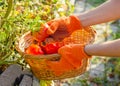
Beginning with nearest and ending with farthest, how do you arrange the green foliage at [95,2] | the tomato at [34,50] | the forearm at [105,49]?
the forearm at [105,49], the tomato at [34,50], the green foliage at [95,2]

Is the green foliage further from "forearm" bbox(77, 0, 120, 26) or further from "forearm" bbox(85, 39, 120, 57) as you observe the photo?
"forearm" bbox(85, 39, 120, 57)

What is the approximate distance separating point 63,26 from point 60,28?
29 mm

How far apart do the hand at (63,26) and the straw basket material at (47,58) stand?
56 mm

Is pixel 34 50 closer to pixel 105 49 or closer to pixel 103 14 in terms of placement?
pixel 105 49

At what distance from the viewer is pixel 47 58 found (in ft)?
8.05

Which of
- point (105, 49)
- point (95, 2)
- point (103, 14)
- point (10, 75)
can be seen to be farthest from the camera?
point (95, 2)

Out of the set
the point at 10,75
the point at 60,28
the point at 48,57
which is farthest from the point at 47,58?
the point at 60,28

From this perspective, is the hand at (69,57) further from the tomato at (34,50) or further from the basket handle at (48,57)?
the tomato at (34,50)

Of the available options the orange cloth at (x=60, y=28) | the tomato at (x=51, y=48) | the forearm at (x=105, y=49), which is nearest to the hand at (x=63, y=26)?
the orange cloth at (x=60, y=28)


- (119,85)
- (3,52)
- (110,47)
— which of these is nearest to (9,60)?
(3,52)

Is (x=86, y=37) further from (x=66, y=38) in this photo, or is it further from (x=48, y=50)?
(x=48, y=50)

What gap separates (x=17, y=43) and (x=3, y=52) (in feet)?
0.45

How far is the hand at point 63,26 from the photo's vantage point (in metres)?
2.82

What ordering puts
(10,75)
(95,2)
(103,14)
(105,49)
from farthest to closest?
(95,2), (103,14), (10,75), (105,49)
